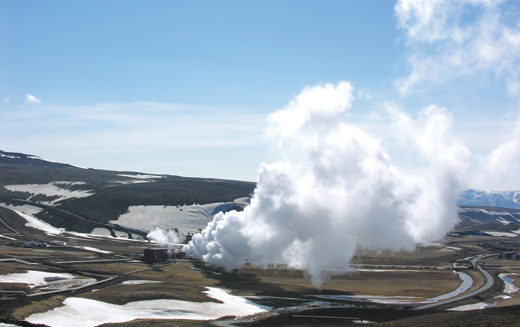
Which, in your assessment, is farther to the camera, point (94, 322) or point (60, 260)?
point (60, 260)

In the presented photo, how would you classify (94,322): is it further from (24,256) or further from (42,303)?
(24,256)

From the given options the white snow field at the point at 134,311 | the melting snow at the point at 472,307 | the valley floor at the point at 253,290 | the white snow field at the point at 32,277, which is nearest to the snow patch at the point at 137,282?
the valley floor at the point at 253,290

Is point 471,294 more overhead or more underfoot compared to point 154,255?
more overhead

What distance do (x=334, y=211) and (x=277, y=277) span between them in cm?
3187

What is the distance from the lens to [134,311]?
220 ft

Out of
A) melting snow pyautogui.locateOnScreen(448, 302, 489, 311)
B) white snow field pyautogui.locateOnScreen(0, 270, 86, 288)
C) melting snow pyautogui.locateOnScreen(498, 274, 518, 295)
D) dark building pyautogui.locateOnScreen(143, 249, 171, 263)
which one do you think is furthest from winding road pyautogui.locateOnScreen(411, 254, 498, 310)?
dark building pyautogui.locateOnScreen(143, 249, 171, 263)

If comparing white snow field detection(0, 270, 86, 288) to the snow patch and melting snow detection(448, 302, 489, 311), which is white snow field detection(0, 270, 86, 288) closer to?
the snow patch

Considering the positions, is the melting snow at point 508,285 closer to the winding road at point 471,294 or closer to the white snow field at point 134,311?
the winding road at point 471,294

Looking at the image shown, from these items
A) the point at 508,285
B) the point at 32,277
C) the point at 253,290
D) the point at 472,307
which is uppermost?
the point at 508,285

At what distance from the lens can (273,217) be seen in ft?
318

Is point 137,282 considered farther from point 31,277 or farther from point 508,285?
point 508,285

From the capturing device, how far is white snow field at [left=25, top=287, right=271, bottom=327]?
195ft

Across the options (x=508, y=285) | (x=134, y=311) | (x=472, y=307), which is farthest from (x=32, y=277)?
(x=508, y=285)

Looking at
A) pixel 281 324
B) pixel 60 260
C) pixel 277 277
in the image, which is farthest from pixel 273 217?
pixel 60 260
